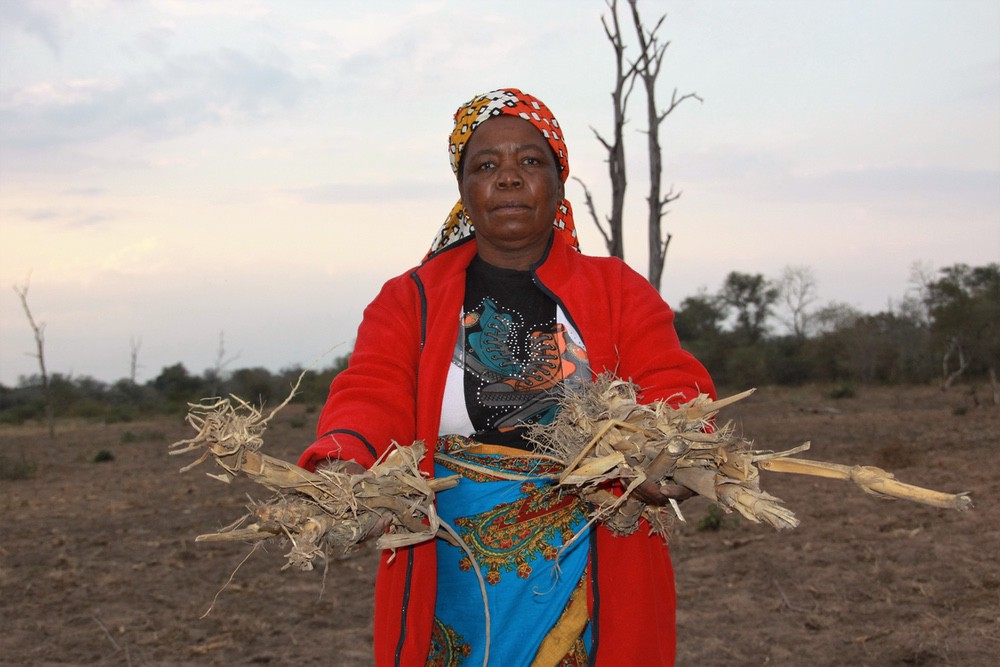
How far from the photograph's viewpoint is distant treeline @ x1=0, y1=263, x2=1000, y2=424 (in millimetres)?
25016

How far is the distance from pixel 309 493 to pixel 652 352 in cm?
94

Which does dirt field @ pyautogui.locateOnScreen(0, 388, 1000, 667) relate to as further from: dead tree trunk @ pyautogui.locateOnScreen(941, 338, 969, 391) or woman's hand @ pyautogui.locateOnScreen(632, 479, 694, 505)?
dead tree trunk @ pyautogui.locateOnScreen(941, 338, 969, 391)

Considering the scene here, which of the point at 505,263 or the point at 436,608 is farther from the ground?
the point at 505,263

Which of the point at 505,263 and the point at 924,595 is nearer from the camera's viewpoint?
the point at 505,263

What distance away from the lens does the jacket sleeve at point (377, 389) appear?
209 cm

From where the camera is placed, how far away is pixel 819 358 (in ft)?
112

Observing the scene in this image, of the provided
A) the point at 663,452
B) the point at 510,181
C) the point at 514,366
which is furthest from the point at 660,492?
the point at 510,181

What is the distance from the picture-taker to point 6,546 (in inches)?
345

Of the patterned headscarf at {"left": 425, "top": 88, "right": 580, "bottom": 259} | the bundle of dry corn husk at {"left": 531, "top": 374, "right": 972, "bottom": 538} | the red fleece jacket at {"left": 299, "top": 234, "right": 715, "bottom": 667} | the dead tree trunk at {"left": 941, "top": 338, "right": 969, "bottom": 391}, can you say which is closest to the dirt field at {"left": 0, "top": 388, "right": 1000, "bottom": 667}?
the red fleece jacket at {"left": 299, "top": 234, "right": 715, "bottom": 667}

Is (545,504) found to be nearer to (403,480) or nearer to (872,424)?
(403,480)

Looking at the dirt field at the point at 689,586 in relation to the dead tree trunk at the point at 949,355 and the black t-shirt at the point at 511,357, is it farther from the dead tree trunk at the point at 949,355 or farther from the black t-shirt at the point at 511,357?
the dead tree trunk at the point at 949,355

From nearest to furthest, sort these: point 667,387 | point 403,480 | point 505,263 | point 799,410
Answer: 1. point 403,480
2. point 667,387
3. point 505,263
4. point 799,410

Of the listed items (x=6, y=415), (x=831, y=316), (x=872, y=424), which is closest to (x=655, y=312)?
(x=872, y=424)

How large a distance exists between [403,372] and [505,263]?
0.46 m
